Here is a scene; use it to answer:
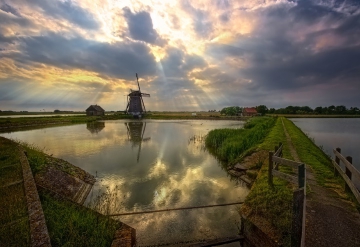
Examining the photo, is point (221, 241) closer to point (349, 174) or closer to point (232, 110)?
point (349, 174)

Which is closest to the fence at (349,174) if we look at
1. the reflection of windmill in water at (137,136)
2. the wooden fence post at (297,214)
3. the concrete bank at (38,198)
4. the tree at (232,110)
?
the wooden fence post at (297,214)

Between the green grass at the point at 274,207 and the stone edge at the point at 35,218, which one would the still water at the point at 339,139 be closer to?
the green grass at the point at 274,207

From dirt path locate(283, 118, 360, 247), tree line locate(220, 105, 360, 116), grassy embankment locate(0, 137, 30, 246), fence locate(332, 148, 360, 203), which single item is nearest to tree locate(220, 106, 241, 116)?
tree line locate(220, 105, 360, 116)

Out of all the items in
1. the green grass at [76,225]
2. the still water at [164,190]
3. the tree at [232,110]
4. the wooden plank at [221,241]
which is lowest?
the still water at [164,190]

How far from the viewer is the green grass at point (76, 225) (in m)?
5.38

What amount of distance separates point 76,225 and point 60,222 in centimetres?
51

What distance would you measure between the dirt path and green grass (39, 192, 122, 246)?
5300 millimetres

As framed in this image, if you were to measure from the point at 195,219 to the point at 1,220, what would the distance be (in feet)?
21.2

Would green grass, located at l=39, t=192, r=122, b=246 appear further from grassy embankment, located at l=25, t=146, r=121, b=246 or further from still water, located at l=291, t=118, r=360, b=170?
still water, located at l=291, t=118, r=360, b=170

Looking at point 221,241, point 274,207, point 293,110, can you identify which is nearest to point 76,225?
point 221,241

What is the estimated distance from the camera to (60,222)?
6.05 m

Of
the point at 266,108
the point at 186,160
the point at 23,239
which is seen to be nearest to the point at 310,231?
the point at 23,239

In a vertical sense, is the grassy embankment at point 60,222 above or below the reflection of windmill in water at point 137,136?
above

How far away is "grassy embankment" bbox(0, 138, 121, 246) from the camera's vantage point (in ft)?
16.9
